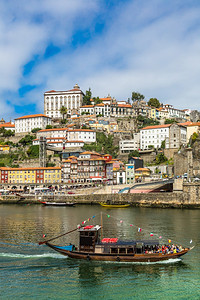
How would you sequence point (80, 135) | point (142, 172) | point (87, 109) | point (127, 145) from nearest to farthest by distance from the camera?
point (142, 172) → point (127, 145) → point (80, 135) → point (87, 109)

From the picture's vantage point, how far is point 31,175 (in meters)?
81.6

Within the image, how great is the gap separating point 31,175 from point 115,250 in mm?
61692

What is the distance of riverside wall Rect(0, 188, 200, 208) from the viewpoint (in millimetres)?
53875

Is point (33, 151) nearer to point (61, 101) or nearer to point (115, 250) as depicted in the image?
point (61, 101)

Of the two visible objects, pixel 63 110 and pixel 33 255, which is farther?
pixel 63 110

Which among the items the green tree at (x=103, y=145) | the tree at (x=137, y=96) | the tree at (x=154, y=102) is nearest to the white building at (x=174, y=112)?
the tree at (x=154, y=102)

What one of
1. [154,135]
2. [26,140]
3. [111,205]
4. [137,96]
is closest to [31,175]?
[26,140]

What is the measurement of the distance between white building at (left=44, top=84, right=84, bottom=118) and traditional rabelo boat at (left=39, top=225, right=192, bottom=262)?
327ft

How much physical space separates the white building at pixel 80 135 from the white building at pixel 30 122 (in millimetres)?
15753

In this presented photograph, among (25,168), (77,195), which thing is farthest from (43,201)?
(25,168)

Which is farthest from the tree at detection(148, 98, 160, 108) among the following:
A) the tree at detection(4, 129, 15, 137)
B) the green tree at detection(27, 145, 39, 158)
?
the tree at detection(4, 129, 15, 137)

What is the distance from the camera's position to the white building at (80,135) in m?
95.1

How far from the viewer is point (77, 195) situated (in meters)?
64.9

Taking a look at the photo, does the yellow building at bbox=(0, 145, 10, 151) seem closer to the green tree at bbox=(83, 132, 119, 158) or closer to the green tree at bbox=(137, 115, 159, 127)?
the green tree at bbox=(83, 132, 119, 158)
